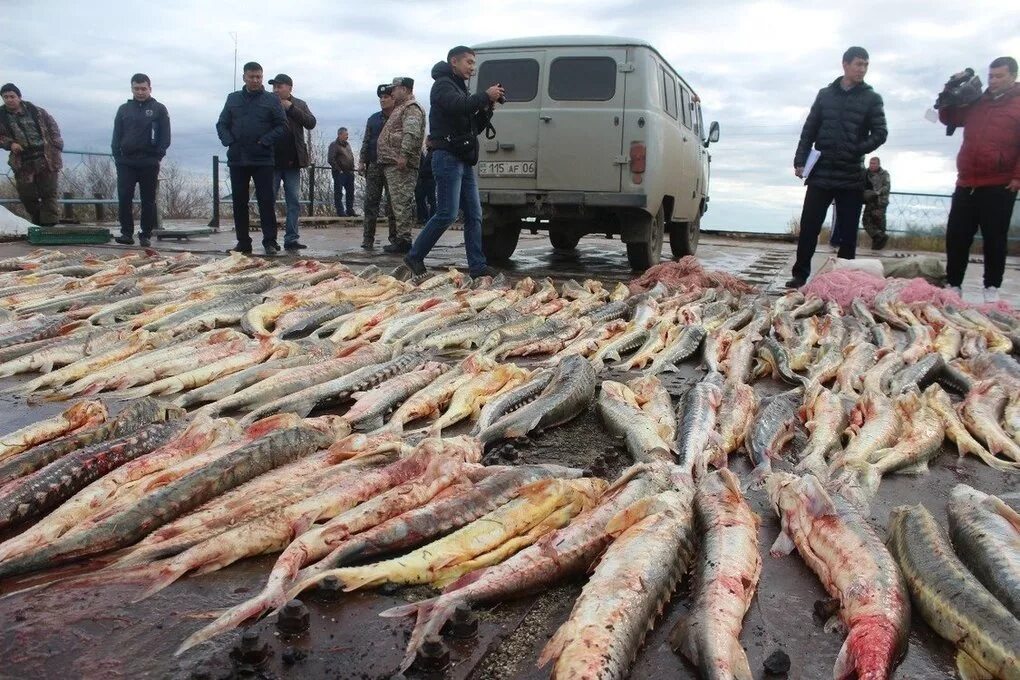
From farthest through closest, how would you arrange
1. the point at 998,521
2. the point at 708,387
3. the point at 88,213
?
the point at 88,213 < the point at 708,387 < the point at 998,521

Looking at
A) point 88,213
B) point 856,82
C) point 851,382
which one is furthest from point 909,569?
point 88,213

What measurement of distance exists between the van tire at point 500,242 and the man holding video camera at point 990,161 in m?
6.29

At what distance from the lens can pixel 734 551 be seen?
267 cm

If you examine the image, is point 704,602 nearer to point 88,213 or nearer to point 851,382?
point 851,382

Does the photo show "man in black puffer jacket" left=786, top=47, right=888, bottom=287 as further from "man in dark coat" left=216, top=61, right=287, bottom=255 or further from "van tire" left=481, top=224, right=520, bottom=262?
"man in dark coat" left=216, top=61, right=287, bottom=255

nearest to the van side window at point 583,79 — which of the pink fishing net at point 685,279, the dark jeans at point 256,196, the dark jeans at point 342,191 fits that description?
the pink fishing net at point 685,279

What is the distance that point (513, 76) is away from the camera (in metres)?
10.5

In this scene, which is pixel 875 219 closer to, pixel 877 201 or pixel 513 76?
pixel 877 201

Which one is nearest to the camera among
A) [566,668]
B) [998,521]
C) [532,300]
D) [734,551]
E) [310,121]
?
[566,668]

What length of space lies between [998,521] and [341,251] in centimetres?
1186

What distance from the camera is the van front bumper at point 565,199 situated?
10.2m

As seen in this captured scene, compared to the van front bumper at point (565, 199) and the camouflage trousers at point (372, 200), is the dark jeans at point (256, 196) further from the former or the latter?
the van front bumper at point (565, 199)

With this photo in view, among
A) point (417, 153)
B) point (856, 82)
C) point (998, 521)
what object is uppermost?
point (856, 82)

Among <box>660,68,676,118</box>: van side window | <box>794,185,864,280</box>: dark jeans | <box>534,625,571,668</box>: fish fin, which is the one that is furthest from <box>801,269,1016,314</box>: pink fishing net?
<box>534,625,571,668</box>: fish fin
